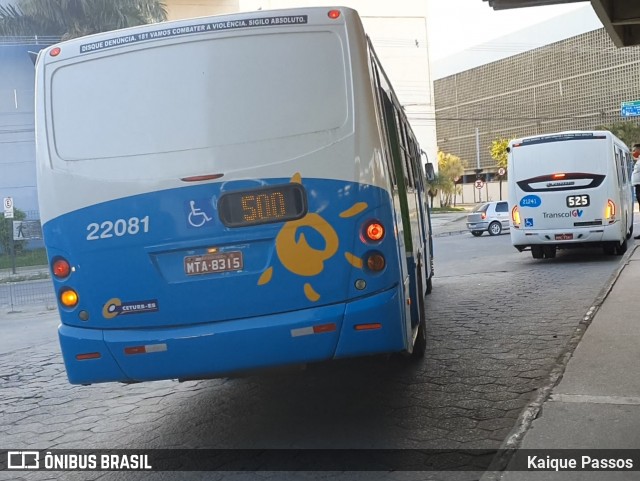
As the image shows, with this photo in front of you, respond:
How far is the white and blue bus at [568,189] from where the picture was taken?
51.0 feet

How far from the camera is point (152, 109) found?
4934mm

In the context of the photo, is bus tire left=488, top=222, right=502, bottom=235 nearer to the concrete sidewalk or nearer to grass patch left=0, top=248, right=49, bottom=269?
grass patch left=0, top=248, right=49, bottom=269

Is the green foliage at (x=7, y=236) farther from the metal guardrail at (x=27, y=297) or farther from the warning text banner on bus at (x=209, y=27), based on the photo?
the warning text banner on bus at (x=209, y=27)

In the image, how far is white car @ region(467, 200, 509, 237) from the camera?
30.9 metres

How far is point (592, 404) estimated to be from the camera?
17.8 feet

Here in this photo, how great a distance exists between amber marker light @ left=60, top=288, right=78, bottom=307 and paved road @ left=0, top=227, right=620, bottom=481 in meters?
1.16

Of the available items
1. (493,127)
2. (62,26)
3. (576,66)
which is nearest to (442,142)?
(493,127)

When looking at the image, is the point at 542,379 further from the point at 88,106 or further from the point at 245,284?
the point at 88,106

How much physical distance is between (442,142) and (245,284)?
295ft

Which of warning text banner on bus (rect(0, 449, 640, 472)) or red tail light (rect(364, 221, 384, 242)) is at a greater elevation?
red tail light (rect(364, 221, 384, 242))

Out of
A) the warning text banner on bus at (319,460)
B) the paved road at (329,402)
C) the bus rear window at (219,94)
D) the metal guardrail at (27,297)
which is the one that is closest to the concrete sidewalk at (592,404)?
the warning text banner on bus at (319,460)

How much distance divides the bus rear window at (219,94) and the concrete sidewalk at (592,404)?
8.24 feet

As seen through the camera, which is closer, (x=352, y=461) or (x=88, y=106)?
(x=352, y=461)

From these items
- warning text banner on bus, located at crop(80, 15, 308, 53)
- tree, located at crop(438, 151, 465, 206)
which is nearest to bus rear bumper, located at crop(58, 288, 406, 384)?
warning text banner on bus, located at crop(80, 15, 308, 53)
